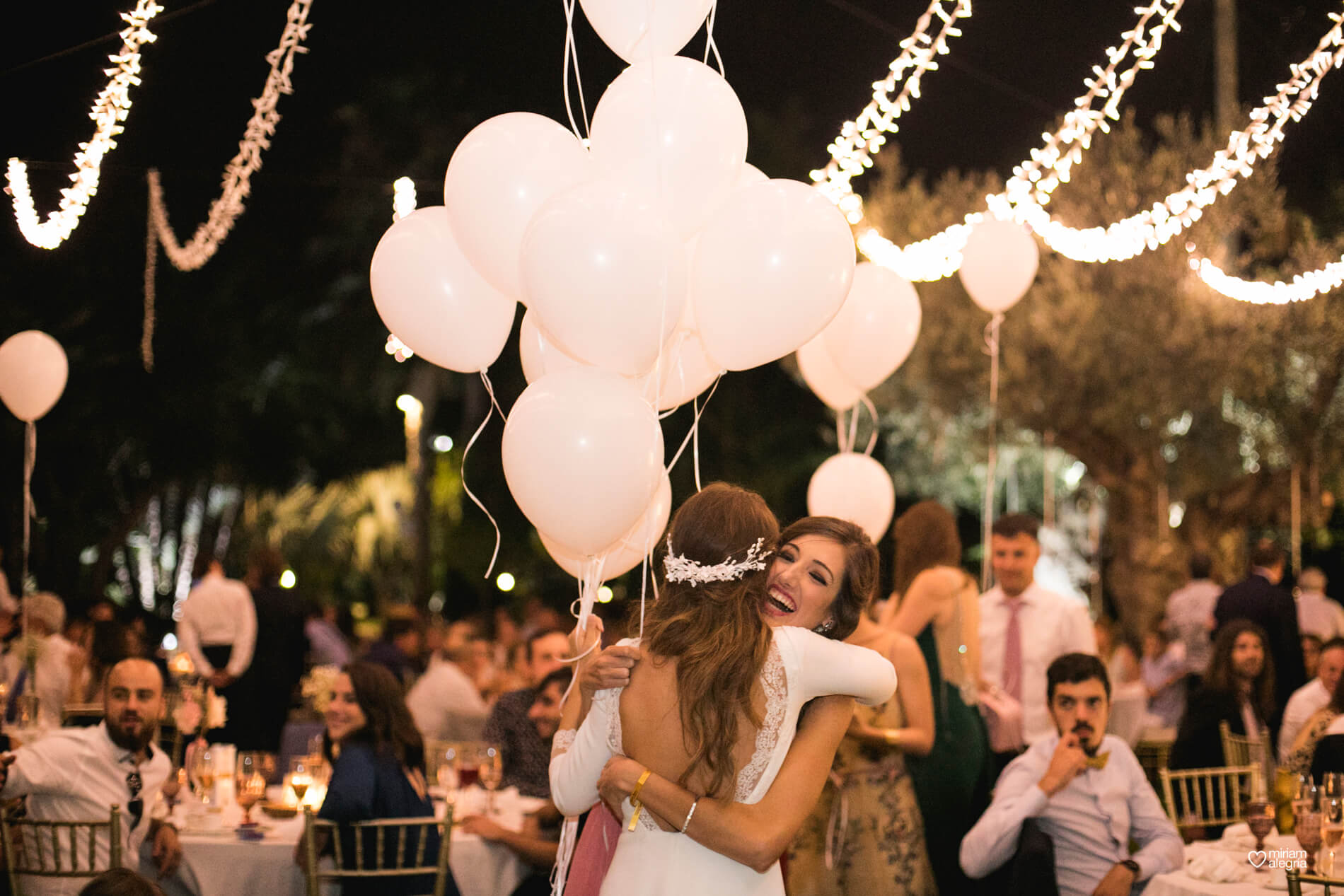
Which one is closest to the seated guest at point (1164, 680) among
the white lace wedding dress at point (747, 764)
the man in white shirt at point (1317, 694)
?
the man in white shirt at point (1317, 694)

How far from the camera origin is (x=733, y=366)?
2.70 metres

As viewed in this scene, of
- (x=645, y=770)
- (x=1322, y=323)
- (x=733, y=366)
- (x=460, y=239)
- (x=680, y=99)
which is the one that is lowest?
(x=645, y=770)

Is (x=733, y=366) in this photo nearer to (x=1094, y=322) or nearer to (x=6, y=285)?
(x=6, y=285)

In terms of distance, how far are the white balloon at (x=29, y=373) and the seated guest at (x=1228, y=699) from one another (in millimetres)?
5197

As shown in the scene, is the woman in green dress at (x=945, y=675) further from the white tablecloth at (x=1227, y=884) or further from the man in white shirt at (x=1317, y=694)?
the man in white shirt at (x=1317, y=694)

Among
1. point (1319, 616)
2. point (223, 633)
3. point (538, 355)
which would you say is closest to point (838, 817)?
point (538, 355)

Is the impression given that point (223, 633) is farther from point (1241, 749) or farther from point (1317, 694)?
point (1317, 694)

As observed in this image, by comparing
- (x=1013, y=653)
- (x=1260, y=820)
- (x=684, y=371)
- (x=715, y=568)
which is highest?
(x=684, y=371)

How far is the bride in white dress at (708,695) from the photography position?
87.9 inches

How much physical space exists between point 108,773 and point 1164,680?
21.2ft

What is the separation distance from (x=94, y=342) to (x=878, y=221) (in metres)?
6.29

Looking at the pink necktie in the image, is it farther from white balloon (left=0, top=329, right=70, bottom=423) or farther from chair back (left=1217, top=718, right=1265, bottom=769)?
white balloon (left=0, top=329, right=70, bottom=423)

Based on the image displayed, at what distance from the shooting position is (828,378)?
17.5 feet

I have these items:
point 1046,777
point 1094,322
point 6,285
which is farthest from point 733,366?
point 1094,322
